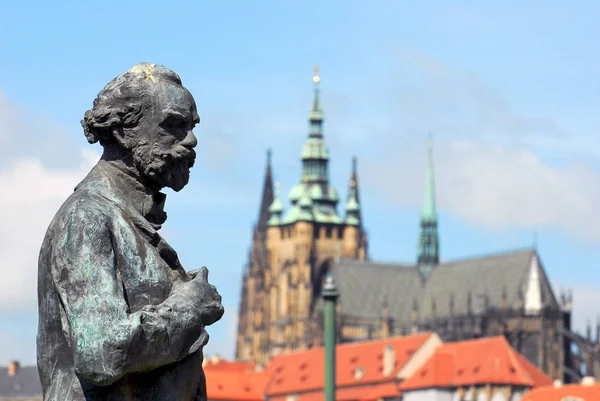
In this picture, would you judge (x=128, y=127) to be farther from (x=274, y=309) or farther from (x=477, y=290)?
(x=274, y=309)

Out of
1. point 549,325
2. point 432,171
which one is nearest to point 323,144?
point 432,171

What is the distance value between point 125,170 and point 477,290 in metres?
120

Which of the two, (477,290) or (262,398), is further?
(477,290)

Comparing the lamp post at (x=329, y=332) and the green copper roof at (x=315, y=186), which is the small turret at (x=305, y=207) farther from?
the lamp post at (x=329, y=332)

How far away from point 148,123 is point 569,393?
73421mm

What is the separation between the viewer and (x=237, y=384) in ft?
354

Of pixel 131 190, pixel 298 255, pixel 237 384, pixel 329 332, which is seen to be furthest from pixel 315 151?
pixel 131 190

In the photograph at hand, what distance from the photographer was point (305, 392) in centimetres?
10400

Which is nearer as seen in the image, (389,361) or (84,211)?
(84,211)

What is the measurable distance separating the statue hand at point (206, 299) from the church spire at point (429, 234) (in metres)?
132

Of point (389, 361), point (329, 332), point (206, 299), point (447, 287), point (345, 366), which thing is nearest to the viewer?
point (206, 299)

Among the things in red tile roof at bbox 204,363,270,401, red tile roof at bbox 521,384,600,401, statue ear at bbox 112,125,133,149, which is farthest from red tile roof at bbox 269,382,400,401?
statue ear at bbox 112,125,133,149

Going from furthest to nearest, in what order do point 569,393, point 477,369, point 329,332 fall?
point 477,369
point 569,393
point 329,332

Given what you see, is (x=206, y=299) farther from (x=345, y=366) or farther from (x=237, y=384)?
(x=237, y=384)
